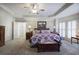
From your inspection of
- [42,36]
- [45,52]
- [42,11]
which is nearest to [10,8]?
[42,11]

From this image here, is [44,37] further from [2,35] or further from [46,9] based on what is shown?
[2,35]

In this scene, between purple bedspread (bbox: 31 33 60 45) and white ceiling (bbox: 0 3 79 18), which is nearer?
white ceiling (bbox: 0 3 79 18)

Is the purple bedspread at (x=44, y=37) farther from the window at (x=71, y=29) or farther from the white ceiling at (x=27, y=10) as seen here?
the white ceiling at (x=27, y=10)

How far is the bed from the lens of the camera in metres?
4.44

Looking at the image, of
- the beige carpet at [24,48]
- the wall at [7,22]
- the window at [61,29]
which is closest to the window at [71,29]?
the window at [61,29]

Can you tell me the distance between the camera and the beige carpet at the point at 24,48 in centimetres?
412

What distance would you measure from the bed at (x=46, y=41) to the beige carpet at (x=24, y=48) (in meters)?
0.21

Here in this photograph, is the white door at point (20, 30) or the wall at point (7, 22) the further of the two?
the wall at point (7, 22)

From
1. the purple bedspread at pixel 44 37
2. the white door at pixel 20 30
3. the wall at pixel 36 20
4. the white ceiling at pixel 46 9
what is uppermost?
the white ceiling at pixel 46 9

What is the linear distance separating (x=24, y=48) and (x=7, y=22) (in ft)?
3.99

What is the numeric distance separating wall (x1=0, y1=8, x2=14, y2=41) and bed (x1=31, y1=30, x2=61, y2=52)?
2.70ft

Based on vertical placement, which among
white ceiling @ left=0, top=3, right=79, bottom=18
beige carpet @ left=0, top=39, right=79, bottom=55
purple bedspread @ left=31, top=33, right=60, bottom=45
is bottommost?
beige carpet @ left=0, top=39, right=79, bottom=55

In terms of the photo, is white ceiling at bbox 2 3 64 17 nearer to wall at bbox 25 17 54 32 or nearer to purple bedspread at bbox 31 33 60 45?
wall at bbox 25 17 54 32

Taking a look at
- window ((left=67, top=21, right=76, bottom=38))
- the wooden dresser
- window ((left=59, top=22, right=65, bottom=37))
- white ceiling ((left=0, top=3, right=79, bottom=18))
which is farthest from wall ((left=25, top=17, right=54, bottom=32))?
the wooden dresser
